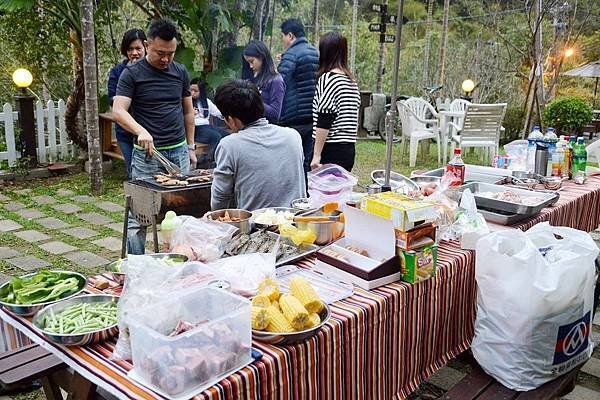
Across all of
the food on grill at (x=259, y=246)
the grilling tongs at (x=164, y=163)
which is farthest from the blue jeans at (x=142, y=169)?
the food on grill at (x=259, y=246)

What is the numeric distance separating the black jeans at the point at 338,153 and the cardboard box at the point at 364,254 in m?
1.93

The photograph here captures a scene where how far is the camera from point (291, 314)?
1586 mm


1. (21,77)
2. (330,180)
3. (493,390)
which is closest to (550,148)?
(330,180)

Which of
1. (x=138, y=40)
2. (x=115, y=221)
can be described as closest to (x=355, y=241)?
(x=138, y=40)

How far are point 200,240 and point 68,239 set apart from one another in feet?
10.3

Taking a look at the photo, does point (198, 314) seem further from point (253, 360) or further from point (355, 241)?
point (355, 241)

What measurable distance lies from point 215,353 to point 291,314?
30 centimetres

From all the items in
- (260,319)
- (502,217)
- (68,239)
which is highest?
(502,217)

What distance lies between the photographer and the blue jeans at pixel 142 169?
3.50 meters

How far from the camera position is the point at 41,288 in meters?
1.81

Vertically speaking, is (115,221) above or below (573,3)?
below

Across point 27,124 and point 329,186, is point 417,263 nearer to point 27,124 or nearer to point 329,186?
point 329,186

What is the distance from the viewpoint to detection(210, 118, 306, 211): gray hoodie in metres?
2.75

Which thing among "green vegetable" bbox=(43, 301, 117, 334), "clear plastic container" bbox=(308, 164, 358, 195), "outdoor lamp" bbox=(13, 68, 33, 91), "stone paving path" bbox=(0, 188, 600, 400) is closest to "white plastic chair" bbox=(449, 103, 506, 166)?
"stone paving path" bbox=(0, 188, 600, 400)
